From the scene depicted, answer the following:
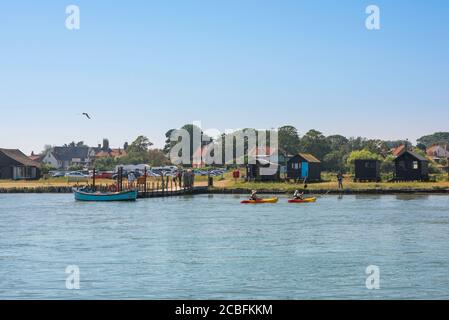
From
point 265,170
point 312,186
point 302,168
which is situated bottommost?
point 312,186

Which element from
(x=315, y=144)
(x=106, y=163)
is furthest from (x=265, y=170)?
(x=106, y=163)

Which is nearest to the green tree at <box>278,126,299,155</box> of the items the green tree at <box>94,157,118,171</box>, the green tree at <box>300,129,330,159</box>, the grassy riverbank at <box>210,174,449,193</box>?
the green tree at <box>300,129,330,159</box>

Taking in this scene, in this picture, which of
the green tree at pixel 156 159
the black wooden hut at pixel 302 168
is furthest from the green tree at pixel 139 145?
the black wooden hut at pixel 302 168

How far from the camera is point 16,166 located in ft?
425

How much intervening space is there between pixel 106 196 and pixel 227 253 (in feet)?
176

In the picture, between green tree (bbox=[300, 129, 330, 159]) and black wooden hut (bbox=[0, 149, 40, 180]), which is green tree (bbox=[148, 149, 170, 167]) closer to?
green tree (bbox=[300, 129, 330, 159])

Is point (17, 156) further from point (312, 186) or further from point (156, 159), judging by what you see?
point (312, 186)

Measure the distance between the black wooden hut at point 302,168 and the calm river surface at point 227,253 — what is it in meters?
35.4

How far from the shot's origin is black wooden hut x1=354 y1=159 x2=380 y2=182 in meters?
107

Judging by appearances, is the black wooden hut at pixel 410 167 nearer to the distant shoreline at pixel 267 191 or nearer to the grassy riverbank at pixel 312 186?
the grassy riverbank at pixel 312 186

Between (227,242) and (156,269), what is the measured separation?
11405 millimetres

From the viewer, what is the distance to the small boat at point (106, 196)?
91.9 metres

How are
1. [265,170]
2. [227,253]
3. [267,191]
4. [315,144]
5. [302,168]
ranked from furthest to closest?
[315,144] < [265,170] < [302,168] < [267,191] < [227,253]
